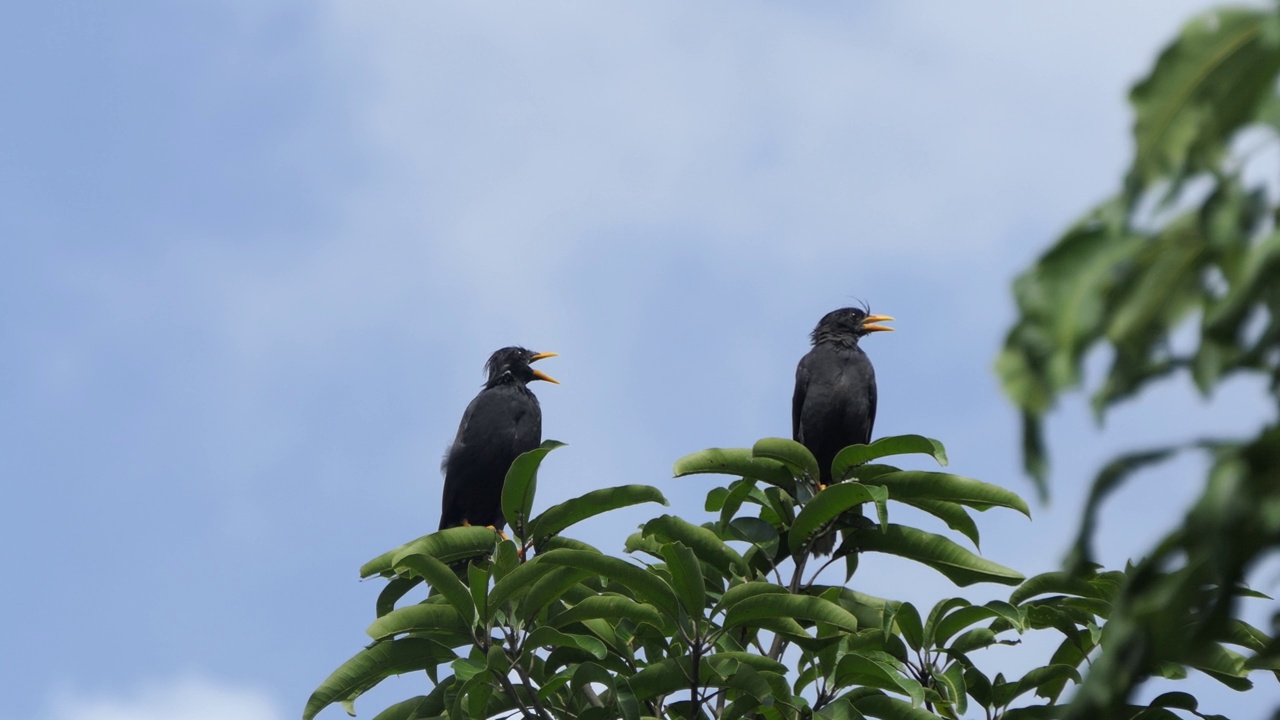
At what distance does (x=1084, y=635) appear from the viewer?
4594 millimetres

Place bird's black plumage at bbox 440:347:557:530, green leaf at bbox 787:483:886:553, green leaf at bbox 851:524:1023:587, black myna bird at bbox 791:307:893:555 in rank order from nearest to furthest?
green leaf at bbox 787:483:886:553
green leaf at bbox 851:524:1023:587
black myna bird at bbox 791:307:893:555
bird's black plumage at bbox 440:347:557:530

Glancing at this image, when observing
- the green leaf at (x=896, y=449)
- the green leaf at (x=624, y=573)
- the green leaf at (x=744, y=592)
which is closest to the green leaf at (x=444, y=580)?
the green leaf at (x=624, y=573)

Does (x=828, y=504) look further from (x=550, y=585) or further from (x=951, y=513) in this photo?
(x=550, y=585)

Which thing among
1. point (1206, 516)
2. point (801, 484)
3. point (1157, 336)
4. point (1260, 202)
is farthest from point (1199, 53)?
point (801, 484)

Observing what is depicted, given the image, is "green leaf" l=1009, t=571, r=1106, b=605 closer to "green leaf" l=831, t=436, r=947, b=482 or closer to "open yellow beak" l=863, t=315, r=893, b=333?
"green leaf" l=831, t=436, r=947, b=482

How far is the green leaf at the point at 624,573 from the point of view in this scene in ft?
13.7

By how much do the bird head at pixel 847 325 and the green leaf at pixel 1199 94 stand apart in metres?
7.23

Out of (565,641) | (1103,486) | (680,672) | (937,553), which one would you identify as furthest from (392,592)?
(1103,486)

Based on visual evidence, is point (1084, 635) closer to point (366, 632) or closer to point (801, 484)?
point (801, 484)

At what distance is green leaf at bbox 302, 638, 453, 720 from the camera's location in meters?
4.54

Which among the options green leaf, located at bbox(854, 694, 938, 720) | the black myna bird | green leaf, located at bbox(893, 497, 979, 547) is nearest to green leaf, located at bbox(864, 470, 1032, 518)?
green leaf, located at bbox(893, 497, 979, 547)

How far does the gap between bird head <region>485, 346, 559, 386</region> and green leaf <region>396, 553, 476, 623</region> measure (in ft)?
14.9

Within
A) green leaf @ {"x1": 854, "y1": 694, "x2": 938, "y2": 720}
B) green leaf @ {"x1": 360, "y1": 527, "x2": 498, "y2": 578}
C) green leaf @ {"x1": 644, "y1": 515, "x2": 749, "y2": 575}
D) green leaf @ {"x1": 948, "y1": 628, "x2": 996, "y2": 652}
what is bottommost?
green leaf @ {"x1": 854, "y1": 694, "x2": 938, "y2": 720}

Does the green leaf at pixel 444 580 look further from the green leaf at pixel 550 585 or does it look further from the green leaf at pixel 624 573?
the green leaf at pixel 624 573
